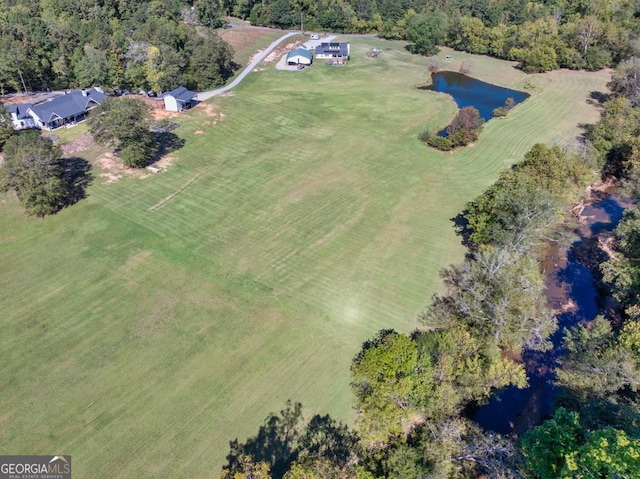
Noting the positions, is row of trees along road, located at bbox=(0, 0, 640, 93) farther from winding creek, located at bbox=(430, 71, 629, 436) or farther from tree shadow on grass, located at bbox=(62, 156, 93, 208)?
winding creek, located at bbox=(430, 71, 629, 436)

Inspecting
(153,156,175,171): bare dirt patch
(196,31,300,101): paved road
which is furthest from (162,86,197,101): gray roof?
(153,156,175,171): bare dirt patch

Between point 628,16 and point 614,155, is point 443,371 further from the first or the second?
point 628,16

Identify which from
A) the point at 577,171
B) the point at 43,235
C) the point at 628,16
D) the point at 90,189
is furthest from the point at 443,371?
the point at 628,16

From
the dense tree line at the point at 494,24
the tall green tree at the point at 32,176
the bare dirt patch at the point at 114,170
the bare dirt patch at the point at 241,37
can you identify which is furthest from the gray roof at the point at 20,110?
the dense tree line at the point at 494,24

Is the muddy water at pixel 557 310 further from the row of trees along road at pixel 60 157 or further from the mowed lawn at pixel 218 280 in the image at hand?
the row of trees along road at pixel 60 157

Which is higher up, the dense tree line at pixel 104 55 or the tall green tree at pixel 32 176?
the dense tree line at pixel 104 55
